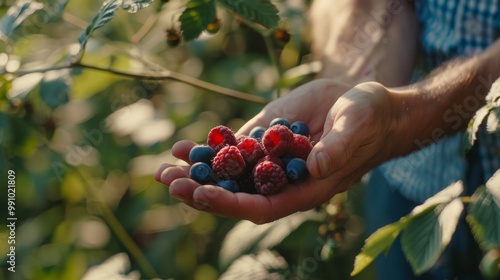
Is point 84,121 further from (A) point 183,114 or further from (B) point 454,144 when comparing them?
(B) point 454,144

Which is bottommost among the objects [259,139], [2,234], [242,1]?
[2,234]

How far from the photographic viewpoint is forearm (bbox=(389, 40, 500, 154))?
4.36 ft

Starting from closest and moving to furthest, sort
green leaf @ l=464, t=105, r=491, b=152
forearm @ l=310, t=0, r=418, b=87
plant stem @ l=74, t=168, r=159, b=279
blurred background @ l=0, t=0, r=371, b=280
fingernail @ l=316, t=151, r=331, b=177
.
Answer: green leaf @ l=464, t=105, r=491, b=152
fingernail @ l=316, t=151, r=331, b=177
forearm @ l=310, t=0, r=418, b=87
blurred background @ l=0, t=0, r=371, b=280
plant stem @ l=74, t=168, r=159, b=279

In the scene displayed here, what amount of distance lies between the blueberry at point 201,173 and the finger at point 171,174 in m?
0.01

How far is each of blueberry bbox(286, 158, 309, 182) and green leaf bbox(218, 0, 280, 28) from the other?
0.27 meters

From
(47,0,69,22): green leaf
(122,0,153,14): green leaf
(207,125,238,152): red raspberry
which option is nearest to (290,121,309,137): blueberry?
(207,125,238,152): red raspberry

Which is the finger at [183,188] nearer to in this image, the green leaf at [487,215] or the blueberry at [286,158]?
the blueberry at [286,158]

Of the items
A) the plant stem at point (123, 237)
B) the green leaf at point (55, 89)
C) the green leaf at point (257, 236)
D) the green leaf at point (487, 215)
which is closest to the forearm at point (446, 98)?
the green leaf at point (487, 215)

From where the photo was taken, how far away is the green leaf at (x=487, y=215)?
908 mm

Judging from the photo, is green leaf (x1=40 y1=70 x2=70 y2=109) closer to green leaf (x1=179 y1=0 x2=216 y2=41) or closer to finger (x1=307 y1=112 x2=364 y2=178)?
green leaf (x1=179 y1=0 x2=216 y2=41)

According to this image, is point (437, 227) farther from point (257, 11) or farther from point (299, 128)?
point (257, 11)

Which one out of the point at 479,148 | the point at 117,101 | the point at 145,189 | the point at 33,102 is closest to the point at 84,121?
the point at 117,101

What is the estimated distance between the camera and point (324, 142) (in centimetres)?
114

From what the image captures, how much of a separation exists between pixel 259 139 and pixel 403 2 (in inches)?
22.7
